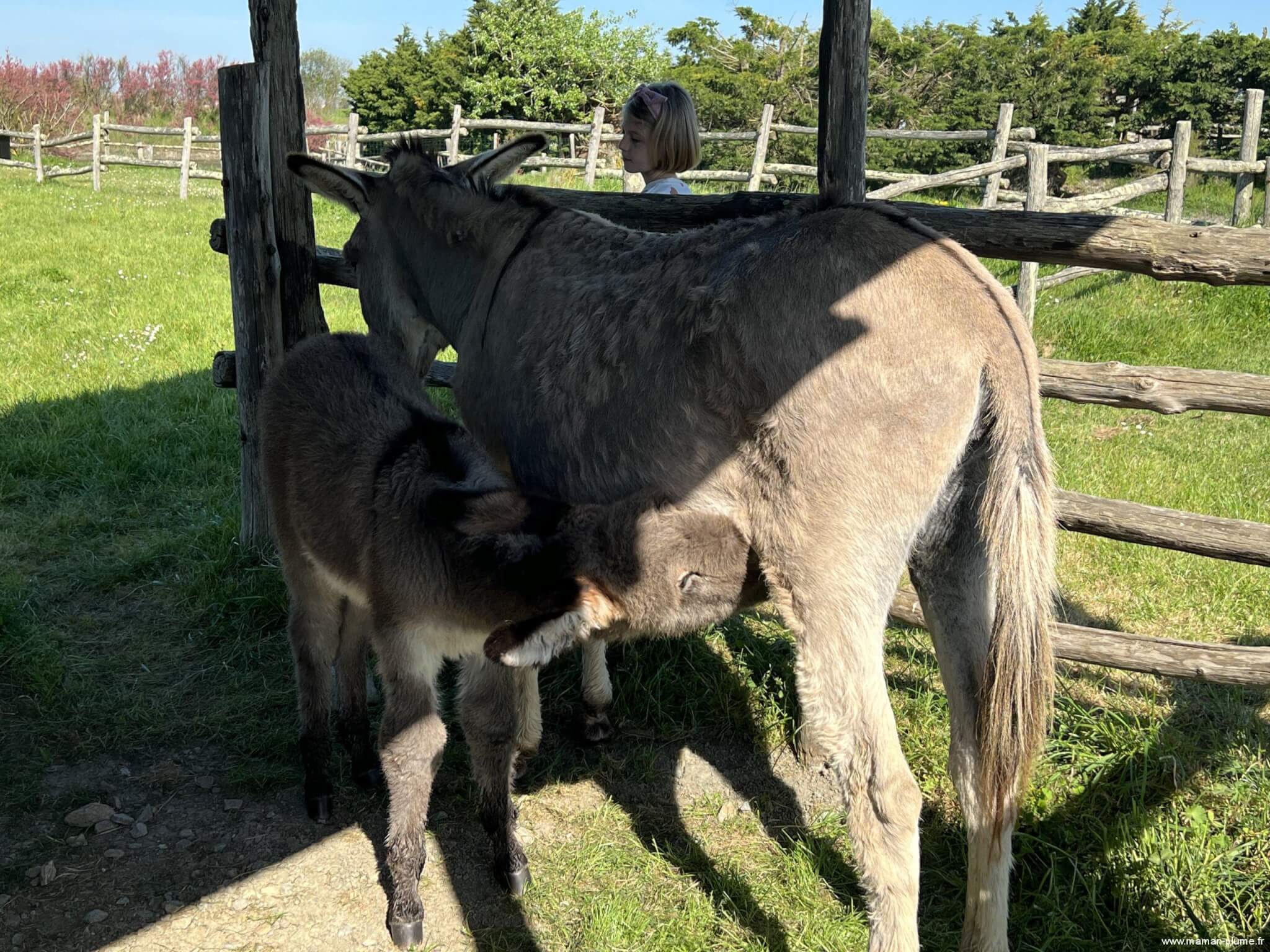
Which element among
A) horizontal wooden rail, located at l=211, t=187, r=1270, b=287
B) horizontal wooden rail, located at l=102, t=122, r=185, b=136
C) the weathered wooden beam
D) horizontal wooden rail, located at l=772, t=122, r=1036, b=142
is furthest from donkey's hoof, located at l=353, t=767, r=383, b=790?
horizontal wooden rail, located at l=102, t=122, r=185, b=136

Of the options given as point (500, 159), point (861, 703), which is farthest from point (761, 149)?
point (861, 703)

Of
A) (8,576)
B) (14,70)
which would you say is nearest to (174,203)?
(8,576)

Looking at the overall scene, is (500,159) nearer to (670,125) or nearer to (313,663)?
(670,125)

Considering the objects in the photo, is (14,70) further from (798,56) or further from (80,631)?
(80,631)

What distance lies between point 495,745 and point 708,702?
41.8 inches

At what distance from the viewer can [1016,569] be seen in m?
2.41

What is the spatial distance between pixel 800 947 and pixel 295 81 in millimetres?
3837

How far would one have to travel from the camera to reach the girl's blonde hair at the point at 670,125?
4375mm

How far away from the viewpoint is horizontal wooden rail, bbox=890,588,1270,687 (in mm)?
3301

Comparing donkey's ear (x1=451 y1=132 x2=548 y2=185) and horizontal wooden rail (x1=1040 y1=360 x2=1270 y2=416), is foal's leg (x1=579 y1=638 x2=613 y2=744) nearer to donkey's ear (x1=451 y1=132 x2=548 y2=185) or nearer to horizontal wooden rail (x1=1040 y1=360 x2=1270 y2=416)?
donkey's ear (x1=451 y1=132 x2=548 y2=185)

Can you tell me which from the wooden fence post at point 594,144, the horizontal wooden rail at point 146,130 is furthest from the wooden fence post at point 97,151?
the wooden fence post at point 594,144

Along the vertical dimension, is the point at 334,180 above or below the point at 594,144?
below

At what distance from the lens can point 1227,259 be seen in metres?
2.89

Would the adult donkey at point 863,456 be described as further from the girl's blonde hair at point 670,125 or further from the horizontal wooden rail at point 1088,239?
the girl's blonde hair at point 670,125
